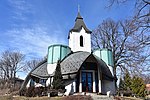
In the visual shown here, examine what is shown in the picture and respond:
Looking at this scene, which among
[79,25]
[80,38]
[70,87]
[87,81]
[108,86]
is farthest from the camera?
[79,25]

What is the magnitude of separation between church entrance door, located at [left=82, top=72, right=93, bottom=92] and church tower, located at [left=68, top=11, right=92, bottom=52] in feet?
19.7

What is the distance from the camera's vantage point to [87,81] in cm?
2491

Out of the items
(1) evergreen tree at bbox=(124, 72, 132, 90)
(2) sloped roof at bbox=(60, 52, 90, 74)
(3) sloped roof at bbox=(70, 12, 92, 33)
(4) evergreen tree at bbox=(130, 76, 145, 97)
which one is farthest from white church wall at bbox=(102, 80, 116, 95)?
(3) sloped roof at bbox=(70, 12, 92, 33)

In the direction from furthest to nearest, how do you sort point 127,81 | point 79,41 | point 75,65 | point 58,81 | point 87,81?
point 127,81 → point 79,41 → point 87,81 → point 75,65 → point 58,81

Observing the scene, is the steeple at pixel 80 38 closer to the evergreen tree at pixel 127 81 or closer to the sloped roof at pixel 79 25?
the sloped roof at pixel 79 25

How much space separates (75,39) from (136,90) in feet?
43.0

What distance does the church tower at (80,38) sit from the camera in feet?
99.1

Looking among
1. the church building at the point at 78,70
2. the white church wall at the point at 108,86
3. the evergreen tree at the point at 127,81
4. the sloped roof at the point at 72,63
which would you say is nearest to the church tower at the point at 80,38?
the church building at the point at 78,70

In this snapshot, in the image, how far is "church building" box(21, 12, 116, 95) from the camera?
78.5 feet

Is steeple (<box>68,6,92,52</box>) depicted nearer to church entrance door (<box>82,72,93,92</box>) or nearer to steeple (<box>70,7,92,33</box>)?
steeple (<box>70,7,92,33</box>)

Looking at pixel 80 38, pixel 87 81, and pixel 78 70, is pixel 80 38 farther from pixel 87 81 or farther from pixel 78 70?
pixel 78 70

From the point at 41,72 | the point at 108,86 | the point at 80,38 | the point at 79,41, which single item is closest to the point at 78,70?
the point at 108,86

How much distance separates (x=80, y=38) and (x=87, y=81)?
336 inches

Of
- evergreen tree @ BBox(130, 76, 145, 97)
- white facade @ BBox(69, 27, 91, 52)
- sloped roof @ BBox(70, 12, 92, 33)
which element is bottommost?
evergreen tree @ BBox(130, 76, 145, 97)
